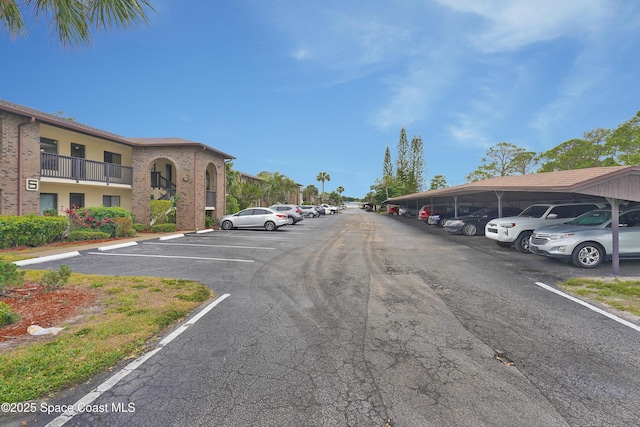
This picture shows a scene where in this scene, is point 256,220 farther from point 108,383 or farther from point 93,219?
point 108,383

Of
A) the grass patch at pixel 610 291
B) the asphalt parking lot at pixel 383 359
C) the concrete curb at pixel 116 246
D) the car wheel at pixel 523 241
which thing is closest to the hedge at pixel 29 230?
the concrete curb at pixel 116 246

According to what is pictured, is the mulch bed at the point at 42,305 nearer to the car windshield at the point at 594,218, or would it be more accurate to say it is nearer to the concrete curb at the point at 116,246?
the concrete curb at the point at 116,246

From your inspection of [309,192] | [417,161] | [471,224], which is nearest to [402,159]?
[417,161]

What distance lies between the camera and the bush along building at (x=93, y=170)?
12539mm

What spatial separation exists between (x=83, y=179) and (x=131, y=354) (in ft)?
53.6

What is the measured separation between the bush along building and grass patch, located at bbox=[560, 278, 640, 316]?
17.5 meters

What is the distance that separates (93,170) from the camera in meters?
16.5

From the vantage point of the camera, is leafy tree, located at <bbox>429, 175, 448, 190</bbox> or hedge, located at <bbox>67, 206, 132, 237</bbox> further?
leafy tree, located at <bbox>429, 175, 448, 190</bbox>

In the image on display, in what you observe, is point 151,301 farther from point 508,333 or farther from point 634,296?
point 634,296

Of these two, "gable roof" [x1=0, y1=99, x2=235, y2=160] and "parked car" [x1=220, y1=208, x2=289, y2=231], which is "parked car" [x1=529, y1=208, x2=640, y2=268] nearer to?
"parked car" [x1=220, y1=208, x2=289, y2=231]

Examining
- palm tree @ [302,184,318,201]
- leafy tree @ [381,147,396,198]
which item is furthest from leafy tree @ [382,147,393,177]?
palm tree @ [302,184,318,201]

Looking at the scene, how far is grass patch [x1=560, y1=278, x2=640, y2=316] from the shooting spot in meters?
5.27

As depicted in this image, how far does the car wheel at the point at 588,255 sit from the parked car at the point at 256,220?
14599mm

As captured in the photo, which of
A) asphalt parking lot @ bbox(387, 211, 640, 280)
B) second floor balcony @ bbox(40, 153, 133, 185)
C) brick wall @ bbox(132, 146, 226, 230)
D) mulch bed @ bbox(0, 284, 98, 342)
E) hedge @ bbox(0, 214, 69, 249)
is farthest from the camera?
brick wall @ bbox(132, 146, 226, 230)
